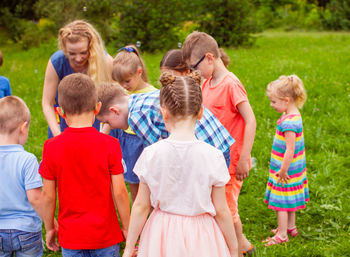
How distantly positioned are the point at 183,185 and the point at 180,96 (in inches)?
19.7

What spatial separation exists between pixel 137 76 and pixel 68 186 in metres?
1.43

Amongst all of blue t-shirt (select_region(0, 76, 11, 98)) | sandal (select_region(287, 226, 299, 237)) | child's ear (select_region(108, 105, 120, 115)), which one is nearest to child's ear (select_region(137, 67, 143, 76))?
child's ear (select_region(108, 105, 120, 115))

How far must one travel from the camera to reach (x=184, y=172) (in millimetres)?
2230

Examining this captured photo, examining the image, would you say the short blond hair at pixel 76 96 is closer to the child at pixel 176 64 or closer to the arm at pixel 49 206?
the arm at pixel 49 206

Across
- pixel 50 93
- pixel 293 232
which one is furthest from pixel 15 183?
pixel 293 232

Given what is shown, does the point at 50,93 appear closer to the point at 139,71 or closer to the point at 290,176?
the point at 139,71

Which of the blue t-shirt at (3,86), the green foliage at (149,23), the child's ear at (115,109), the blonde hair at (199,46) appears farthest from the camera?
the green foliage at (149,23)

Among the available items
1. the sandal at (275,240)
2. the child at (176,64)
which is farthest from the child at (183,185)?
the sandal at (275,240)

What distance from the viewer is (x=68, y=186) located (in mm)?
2443

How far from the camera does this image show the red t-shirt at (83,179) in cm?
241

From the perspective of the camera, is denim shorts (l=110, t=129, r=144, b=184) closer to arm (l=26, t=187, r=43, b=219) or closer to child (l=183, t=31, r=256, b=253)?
child (l=183, t=31, r=256, b=253)

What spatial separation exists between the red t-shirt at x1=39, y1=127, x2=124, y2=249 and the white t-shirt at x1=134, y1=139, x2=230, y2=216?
0.92 feet

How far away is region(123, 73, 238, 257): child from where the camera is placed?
2.22m

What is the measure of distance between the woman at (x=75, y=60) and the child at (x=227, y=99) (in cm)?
95
